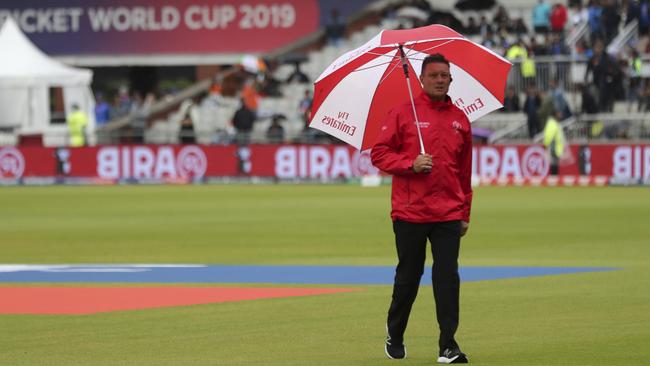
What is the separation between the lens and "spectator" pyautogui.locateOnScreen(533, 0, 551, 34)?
45.8 metres

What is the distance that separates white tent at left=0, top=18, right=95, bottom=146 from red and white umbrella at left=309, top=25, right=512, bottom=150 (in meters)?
37.0

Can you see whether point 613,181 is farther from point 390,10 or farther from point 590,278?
point 590,278

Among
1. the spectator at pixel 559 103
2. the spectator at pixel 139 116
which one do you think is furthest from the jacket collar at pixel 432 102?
the spectator at pixel 139 116

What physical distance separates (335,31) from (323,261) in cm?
3121

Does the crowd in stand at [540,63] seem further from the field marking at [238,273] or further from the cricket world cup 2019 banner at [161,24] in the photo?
the field marking at [238,273]

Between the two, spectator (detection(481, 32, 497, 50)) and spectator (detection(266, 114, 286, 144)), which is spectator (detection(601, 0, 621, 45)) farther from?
spectator (detection(266, 114, 286, 144))

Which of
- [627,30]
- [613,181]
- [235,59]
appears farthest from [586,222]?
[235,59]

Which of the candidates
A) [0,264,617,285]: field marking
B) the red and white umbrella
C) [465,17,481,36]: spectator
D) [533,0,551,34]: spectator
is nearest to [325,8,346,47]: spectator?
[465,17,481,36]: spectator

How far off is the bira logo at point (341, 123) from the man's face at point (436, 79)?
4.06 feet

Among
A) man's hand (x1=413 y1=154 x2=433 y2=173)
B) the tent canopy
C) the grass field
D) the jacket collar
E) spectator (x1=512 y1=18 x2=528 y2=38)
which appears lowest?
the grass field

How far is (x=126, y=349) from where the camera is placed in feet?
38.2

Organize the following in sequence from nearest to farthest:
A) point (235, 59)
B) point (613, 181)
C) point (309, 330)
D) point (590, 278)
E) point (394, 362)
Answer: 1. point (394, 362)
2. point (309, 330)
3. point (590, 278)
4. point (613, 181)
5. point (235, 59)

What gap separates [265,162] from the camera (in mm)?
43094

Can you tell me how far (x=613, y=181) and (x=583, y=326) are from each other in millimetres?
27039
